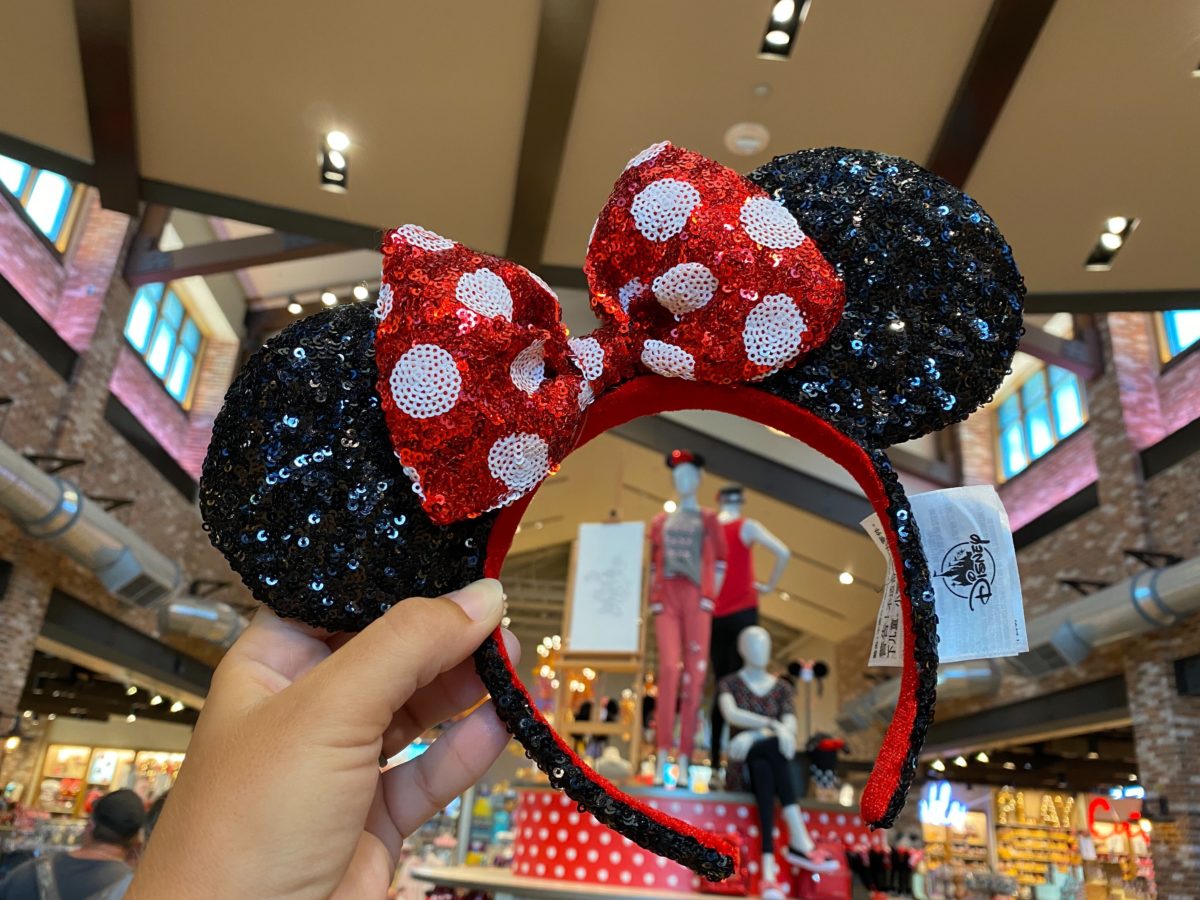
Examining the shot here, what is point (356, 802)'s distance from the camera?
0.65m

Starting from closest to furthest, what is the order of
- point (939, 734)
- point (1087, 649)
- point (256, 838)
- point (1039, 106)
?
point (256, 838) < point (1039, 106) < point (1087, 649) < point (939, 734)

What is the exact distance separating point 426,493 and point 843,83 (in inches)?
175

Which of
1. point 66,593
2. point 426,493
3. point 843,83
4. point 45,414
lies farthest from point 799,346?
point 66,593

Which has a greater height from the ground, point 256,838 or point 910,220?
point 910,220

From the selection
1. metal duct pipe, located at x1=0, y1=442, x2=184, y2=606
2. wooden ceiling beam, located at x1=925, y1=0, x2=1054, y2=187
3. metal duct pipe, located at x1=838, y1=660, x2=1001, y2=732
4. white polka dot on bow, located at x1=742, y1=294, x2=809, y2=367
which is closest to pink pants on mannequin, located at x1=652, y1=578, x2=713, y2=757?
wooden ceiling beam, located at x1=925, y1=0, x2=1054, y2=187

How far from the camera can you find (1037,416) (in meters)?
10.8

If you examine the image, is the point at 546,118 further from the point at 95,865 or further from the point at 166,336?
the point at 166,336

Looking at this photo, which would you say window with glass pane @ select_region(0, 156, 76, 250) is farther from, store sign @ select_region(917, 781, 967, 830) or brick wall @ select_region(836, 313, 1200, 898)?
store sign @ select_region(917, 781, 967, 830)

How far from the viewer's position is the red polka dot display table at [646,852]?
312cm

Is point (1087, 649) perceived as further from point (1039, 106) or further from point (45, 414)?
point (45, 414)

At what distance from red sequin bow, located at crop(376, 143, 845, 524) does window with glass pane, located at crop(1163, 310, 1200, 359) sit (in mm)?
8922

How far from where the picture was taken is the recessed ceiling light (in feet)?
15.5

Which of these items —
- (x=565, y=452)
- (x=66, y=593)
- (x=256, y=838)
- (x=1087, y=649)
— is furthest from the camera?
(x=66, y=593)

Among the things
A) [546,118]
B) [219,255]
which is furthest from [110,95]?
[219,255]
